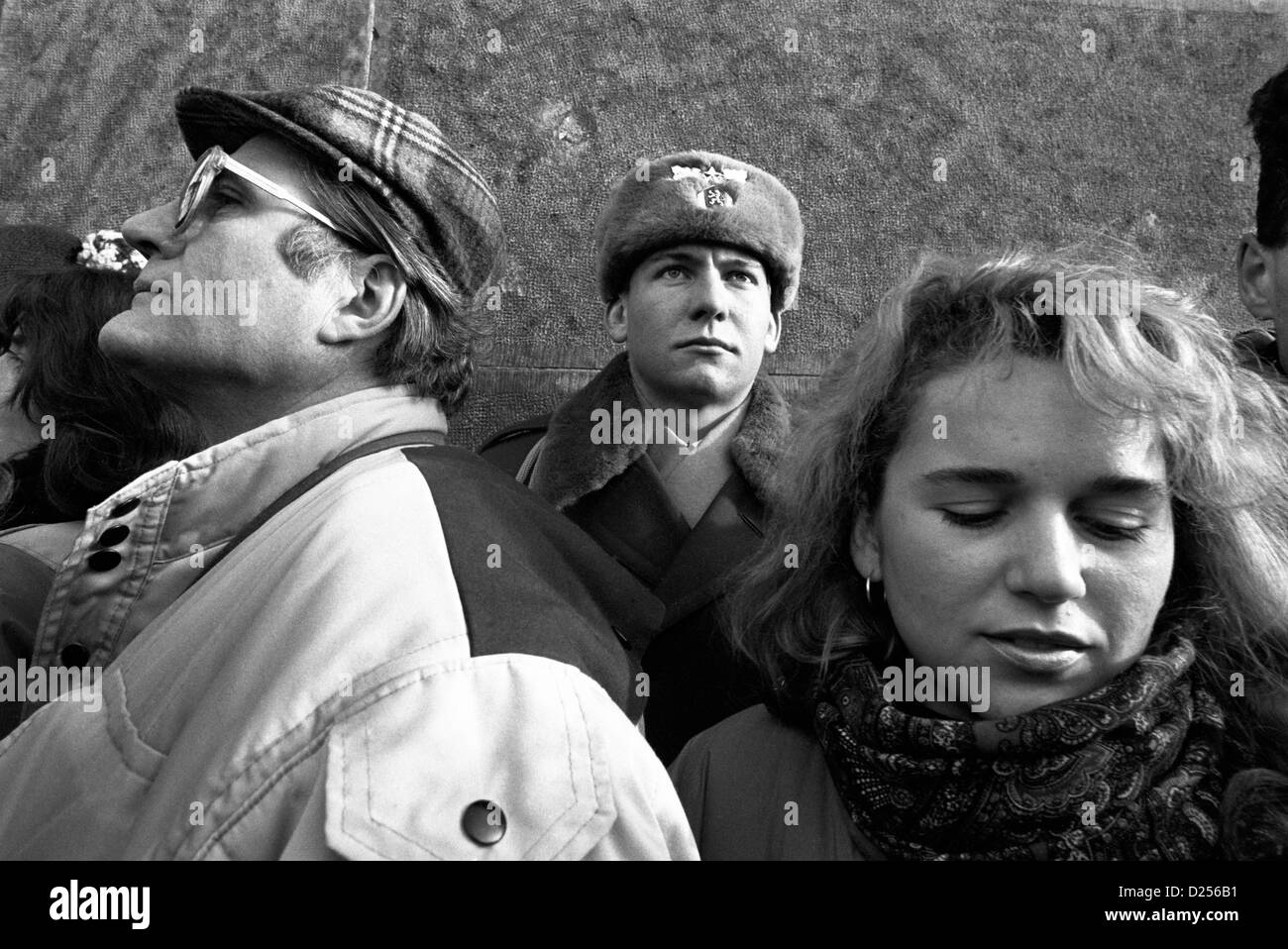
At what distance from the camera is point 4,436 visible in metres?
2.84

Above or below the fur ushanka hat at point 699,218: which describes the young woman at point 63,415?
below

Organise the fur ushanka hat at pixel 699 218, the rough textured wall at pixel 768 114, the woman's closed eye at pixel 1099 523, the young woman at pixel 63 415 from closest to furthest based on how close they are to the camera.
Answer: the woman's closed eye at pixel 1099 523
the young woman at pixel 63 415
the fur ushanka hat at pixel 699 218
the rough textured wall at pixel 768 114

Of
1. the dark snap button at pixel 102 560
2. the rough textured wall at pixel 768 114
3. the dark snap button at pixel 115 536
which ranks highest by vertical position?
the rough textured wall at pixel 768 114

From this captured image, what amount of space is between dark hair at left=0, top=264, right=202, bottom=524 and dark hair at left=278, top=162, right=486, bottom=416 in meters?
0.56

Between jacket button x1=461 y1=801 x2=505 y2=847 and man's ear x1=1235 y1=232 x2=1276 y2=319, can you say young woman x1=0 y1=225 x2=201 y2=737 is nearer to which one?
jacket button x1=461 y1=801 x2=505 y2=847

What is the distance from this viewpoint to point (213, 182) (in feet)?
7.99

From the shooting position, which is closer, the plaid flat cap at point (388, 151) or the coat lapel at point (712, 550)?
the plaid flat cap at point (388, 151)

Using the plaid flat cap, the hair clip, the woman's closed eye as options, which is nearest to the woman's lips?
the woman's closed eye

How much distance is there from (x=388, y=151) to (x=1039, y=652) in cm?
132

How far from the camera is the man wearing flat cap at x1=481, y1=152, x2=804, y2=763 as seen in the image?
10.1ft

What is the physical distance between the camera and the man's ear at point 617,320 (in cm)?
340

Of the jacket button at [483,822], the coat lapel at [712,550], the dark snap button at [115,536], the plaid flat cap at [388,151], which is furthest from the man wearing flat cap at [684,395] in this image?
the jacket button at [483,822]

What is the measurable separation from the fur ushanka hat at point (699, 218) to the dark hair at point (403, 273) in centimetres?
91

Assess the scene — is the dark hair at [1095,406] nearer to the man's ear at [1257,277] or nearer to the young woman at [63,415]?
the man's ear at [1257,277]
